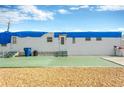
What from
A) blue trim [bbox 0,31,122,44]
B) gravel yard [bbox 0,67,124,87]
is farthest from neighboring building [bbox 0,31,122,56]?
gravel yard [bbox 0,67,124,87]

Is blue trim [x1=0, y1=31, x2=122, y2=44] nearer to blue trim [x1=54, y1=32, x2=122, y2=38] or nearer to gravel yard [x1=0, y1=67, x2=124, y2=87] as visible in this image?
blue trim [x1=54, y1=32, x2=122, y2=38]

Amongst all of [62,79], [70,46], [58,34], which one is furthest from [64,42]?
[62,79]

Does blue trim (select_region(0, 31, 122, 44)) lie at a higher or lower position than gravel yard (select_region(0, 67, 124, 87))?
higher

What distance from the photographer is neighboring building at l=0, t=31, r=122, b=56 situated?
13.9 m

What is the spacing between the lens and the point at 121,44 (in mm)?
14430

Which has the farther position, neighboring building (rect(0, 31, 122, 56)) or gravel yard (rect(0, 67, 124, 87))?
neighboring building (rect(0, 31, 122, 56))

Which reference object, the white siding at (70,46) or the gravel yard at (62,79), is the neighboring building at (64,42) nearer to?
the white siding at (70,46)

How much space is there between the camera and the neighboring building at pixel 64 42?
45.8 ft

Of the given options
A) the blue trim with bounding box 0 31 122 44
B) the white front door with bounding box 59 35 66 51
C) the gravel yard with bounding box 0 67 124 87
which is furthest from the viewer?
the blue trim with bounding box 0 31 122 44

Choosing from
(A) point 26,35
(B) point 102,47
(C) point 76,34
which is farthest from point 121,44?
(A) point 26,35

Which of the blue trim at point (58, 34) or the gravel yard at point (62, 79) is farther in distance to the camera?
the blue trim at point (58, 34)

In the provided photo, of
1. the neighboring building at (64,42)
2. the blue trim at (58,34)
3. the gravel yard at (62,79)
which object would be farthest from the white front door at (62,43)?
the gravel yard at (62,79)

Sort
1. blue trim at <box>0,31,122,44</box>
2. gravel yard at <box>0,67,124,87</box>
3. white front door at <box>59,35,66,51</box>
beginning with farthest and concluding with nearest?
1. blue trim at <box>0,31,122,44</box>
2. white front door at <box>59,35,66,51</box>
3. gravel yard at <box>0,67,124,87</box>
